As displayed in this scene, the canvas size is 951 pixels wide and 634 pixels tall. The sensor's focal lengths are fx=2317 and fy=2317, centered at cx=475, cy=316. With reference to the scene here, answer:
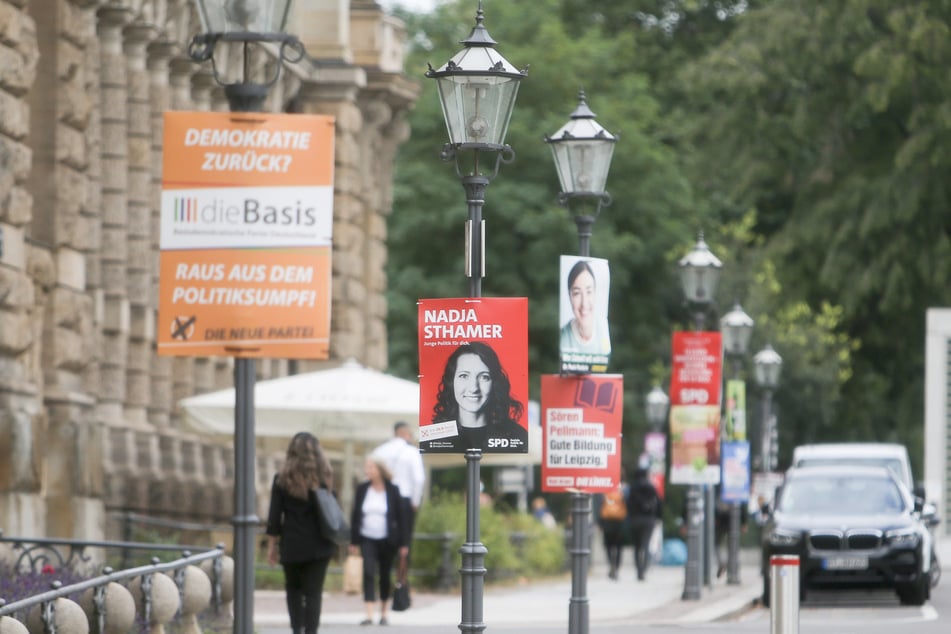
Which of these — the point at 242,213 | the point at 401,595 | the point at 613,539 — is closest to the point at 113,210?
the point at 401,595

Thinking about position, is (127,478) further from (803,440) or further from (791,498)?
(803,440)

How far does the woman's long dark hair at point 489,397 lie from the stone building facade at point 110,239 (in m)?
9.19

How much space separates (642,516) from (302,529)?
2165cm

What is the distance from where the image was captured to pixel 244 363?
34.2ft

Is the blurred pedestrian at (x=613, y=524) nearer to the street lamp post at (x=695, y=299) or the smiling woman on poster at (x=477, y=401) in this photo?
the street lamp post at (x=695, y=299)

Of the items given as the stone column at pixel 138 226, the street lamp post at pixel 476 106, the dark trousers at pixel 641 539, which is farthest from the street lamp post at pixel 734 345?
the street lamp post at pixel 476 106

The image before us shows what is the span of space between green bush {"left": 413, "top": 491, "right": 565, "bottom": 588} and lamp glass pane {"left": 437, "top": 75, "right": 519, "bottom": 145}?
13.5 m

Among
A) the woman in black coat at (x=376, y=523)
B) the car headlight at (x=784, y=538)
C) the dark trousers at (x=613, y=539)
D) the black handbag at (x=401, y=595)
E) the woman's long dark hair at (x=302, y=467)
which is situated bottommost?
the dark trousers at (x=613, y=539)

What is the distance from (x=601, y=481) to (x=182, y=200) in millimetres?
6962

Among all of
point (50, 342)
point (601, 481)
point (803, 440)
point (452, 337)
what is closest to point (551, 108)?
point (803, 440)

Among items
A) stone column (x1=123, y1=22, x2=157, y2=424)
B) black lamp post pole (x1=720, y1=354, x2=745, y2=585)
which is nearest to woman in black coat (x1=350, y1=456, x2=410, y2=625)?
stone column (x1=123, y1=22, x2=157, y2=424)

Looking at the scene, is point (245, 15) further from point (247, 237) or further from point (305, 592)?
point (305, 592)

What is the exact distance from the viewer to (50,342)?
23.3 m

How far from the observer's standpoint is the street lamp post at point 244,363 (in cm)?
1025
